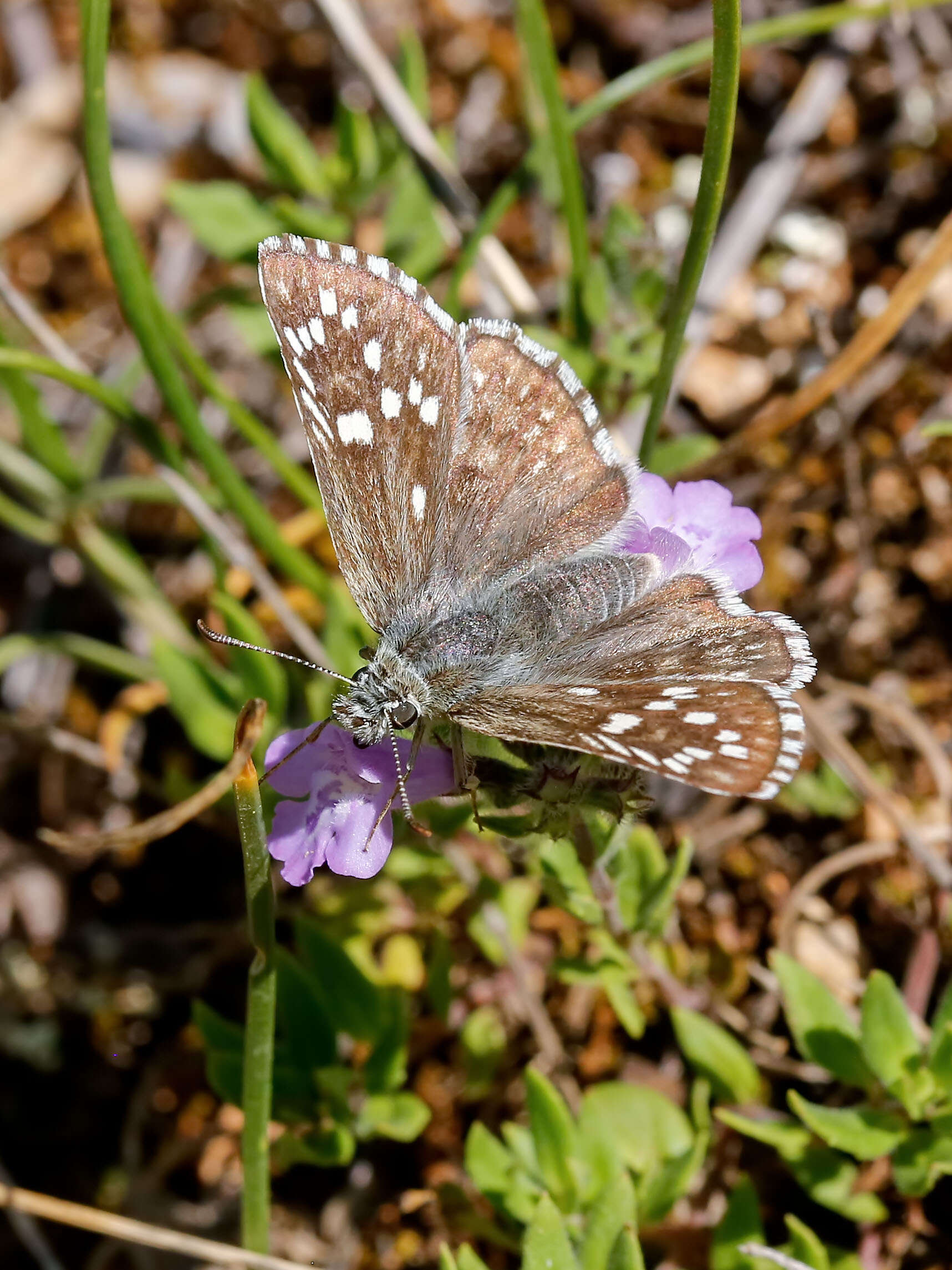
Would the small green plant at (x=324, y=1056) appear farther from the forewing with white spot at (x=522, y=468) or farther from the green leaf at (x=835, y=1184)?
the forewing with white spot at (x=522, y=468)

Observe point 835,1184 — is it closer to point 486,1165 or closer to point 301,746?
point 486,1165

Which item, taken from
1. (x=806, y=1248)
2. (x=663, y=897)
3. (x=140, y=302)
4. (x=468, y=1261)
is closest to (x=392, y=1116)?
(x=468, y=1261)

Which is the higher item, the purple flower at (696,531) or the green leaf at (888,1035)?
the purple flower at (696,531)

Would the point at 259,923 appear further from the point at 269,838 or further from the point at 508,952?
the point at 508,952

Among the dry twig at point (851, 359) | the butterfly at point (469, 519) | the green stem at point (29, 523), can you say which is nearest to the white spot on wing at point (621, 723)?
the butterfly at point (469, 519)

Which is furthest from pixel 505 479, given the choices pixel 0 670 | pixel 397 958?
pixel 0 670

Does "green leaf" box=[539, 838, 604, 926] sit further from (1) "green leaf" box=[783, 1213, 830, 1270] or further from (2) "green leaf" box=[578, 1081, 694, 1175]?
(1) "green leaf" box=[783, 1213, 830, 1270]
